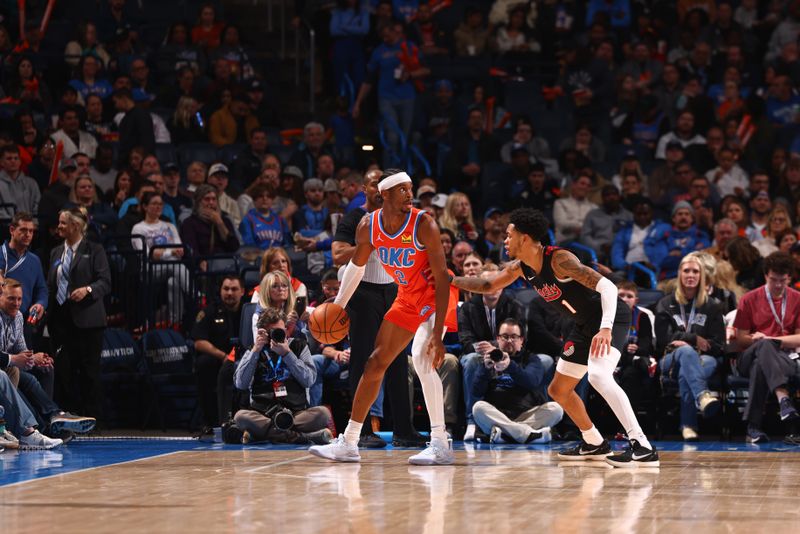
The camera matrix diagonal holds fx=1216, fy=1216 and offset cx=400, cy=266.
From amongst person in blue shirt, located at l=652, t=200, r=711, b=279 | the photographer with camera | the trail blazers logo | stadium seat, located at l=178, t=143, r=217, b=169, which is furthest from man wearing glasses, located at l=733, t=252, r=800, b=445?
stadium seat, located at l=178, t=143, r=217, b=169

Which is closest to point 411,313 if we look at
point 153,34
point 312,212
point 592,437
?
point 592,437

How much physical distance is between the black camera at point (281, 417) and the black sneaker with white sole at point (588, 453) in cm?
250

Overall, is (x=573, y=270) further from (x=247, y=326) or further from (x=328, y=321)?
(x=247, y=326)

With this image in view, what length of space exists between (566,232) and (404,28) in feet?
15.9

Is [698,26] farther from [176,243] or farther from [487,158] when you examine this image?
[176,243]

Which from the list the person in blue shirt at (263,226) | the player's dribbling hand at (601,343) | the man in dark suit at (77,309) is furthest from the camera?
the person in blue shirt at (263,226)

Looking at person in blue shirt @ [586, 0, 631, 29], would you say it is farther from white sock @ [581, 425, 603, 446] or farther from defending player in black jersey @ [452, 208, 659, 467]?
white sock @ [581, 425, 603, 446]

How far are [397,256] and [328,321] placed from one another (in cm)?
77

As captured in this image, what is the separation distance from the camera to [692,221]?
13.4 m

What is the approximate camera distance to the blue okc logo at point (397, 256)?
820cm

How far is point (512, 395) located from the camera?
35.7 feet

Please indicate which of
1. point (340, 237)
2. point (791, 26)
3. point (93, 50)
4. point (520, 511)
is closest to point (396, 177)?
point (340, 237)

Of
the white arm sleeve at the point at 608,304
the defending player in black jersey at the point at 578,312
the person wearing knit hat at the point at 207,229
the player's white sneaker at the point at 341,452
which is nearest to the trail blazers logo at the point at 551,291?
the defending player in black jersey at the point at 578,312

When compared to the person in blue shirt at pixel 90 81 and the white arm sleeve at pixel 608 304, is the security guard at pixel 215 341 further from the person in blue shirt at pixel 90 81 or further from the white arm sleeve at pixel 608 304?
the person in blue shirt at pixel 90 81
